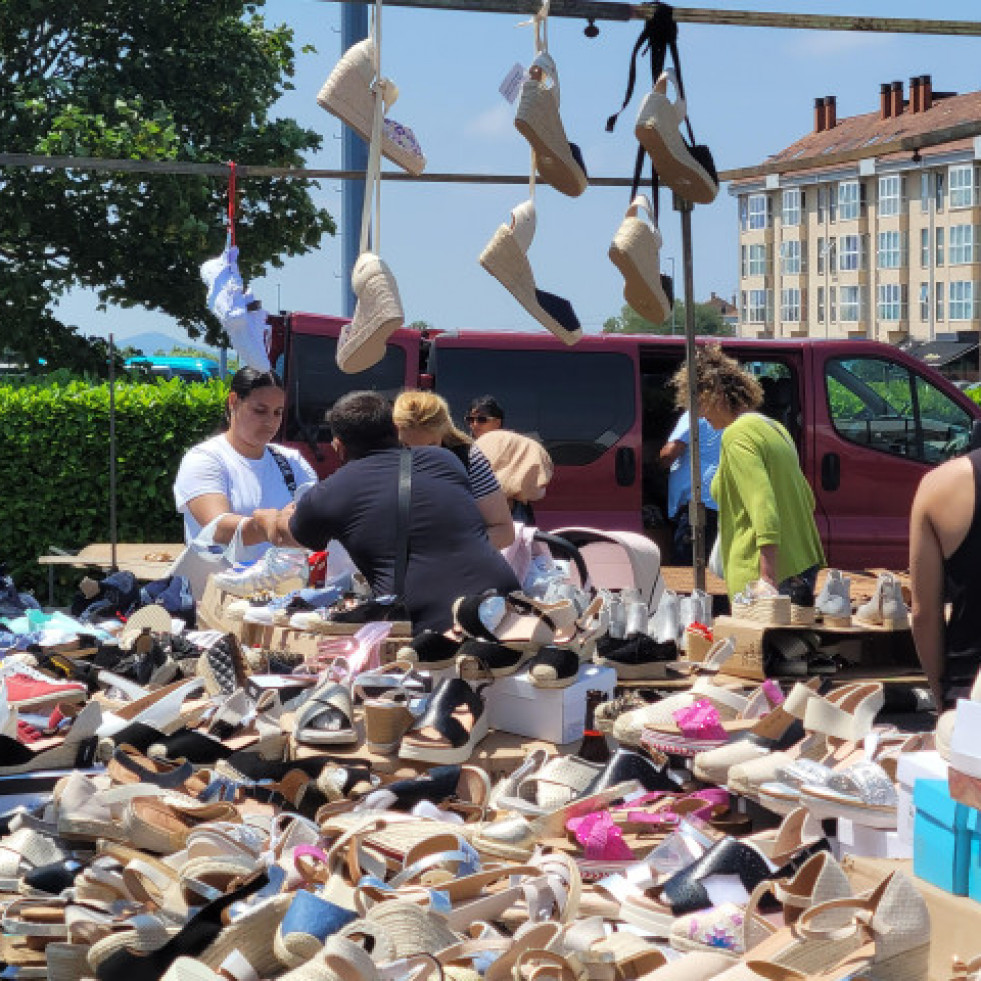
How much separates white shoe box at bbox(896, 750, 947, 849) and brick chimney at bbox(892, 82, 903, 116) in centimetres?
8432

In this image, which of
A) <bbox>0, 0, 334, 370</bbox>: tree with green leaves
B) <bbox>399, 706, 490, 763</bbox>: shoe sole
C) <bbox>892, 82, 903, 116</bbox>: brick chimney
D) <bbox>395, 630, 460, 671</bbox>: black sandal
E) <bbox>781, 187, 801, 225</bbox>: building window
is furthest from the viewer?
<bbox>781, 187, 801, 225</bbox>: building window

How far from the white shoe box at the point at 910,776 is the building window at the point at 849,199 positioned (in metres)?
93.3

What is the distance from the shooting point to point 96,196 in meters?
16.9

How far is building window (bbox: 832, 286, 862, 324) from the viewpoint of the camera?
309 ft

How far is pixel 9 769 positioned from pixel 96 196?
47.5ft

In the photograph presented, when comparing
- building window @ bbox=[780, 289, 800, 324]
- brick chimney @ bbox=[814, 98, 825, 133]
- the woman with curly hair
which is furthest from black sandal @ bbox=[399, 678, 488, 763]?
building window @ bbox=[780, 289, 800, 324]

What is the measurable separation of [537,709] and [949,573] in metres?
0.93

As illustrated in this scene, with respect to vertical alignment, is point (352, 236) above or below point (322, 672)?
above

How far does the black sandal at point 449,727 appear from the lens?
10.8ft

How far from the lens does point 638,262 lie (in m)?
3.87

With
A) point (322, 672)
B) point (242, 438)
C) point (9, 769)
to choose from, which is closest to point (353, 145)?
point (242, 438)

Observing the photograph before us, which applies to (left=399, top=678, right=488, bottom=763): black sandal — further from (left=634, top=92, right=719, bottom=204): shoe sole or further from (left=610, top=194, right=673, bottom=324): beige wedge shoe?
(left=634, top=92, right=719, bottom=204): shoe sole

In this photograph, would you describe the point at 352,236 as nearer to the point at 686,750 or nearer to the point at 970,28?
the point at 970,28

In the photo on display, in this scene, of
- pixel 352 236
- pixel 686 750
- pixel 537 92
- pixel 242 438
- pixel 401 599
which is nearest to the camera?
pixel 686 750
